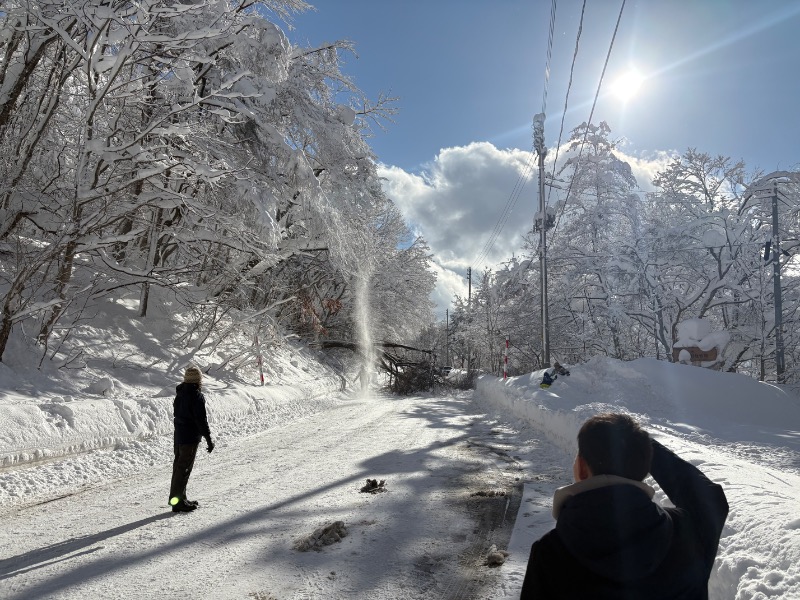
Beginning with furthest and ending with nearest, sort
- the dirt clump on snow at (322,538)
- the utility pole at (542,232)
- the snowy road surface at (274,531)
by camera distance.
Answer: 1. the utility pole at (542,232)
2. the dirt clump on snow at (322,538)
3. the snowy road surface at (274,531)

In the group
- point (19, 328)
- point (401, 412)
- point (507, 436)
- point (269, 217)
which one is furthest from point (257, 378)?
point (507, 436)

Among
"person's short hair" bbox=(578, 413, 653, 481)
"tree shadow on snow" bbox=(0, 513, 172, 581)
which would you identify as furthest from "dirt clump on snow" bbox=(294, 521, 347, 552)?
"person's short hair" bbox=(578, 413, 653, 481)

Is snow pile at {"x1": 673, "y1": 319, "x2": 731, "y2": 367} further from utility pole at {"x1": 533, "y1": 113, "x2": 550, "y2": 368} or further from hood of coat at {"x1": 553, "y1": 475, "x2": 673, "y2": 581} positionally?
hood of coat at {"x1": 553, "y1": 475, "x2": 673, "y2": 581}

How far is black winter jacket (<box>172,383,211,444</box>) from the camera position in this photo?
647cm

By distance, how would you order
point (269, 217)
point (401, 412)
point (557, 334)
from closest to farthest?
point (269, 217), point (401, 412), point (557, 334)

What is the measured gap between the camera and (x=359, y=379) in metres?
29.8

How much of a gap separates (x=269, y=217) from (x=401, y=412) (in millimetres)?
6728

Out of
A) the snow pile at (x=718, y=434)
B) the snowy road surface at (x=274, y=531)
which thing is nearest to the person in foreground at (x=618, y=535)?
the snow pile at (x=718, y=434)

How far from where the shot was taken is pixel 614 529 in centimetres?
161

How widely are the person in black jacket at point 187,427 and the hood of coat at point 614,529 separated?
537 centimetres

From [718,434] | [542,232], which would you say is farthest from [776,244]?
[718,434]

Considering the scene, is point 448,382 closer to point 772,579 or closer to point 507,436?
point 507,436

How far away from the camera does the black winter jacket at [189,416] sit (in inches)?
255

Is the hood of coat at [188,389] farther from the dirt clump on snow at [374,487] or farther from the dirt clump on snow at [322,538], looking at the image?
the dirt clump on snow at [322,538]
